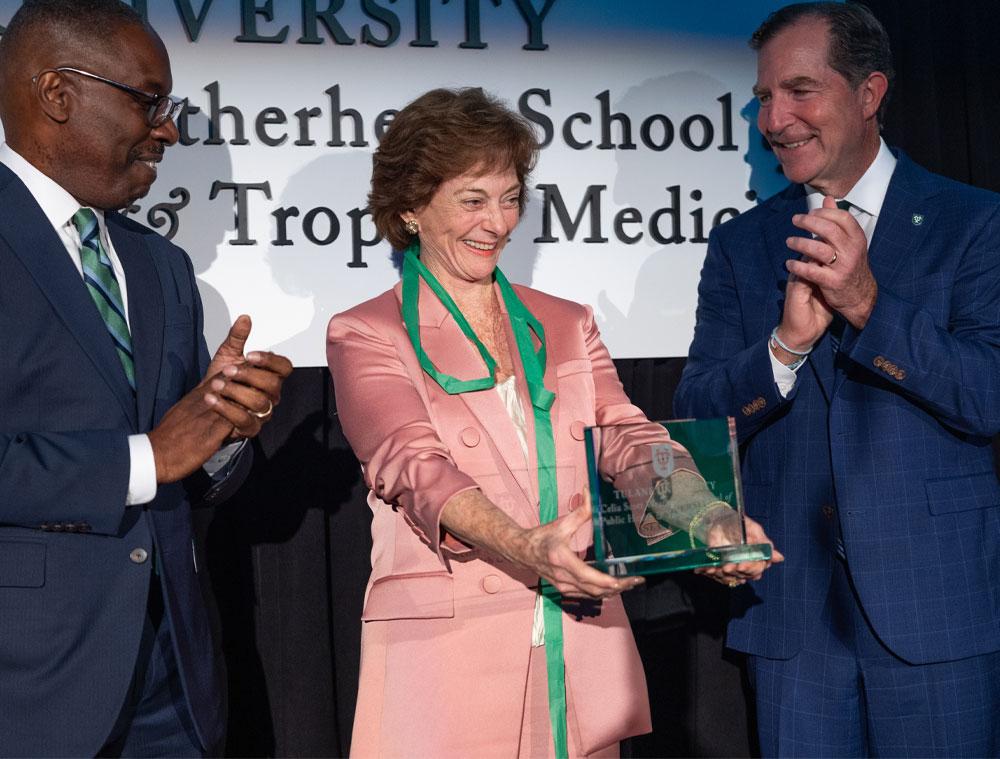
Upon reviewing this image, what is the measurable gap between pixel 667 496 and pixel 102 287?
41.8 inches

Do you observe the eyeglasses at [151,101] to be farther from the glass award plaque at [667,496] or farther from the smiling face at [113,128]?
the glass award plaque at [667,496]

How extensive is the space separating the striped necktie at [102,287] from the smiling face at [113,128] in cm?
4

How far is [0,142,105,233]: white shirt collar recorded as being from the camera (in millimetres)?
1998

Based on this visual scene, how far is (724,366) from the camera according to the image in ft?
7.91

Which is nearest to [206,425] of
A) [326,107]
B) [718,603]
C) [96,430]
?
[96,430]

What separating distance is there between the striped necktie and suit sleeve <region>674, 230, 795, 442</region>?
1182 mm

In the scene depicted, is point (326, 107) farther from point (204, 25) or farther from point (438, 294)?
point (438, 294)

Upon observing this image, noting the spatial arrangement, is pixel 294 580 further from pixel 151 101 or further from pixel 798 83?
pixel 798 83

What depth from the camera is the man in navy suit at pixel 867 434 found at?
2230 mm

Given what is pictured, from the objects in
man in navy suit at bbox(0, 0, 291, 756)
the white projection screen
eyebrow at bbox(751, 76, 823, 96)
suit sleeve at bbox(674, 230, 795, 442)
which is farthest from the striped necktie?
eyebrow at bbox(751, 76, 823, 96)

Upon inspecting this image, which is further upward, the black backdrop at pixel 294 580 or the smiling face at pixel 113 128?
the smiling face at pixel 113 128

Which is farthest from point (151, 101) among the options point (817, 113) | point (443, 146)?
point (817, 113)

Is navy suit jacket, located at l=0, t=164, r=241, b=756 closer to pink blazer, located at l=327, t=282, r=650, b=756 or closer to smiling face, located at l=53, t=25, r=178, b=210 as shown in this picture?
smiling face, located at l=53, t=25, r=178, b=210

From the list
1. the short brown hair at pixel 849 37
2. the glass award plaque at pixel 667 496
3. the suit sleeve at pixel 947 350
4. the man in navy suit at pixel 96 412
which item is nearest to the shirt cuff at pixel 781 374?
the suit sleeve at pixel 947 350
